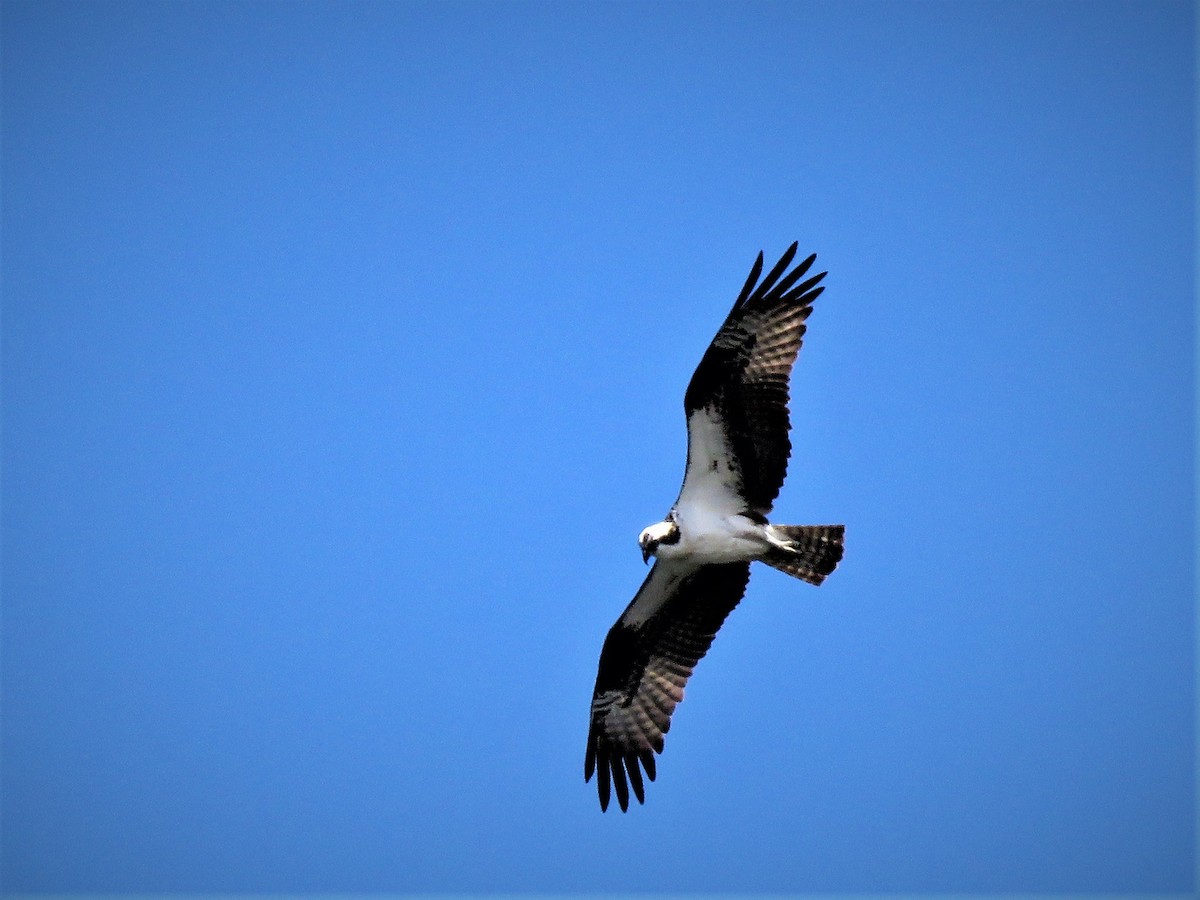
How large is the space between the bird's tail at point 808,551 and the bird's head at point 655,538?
2.36ft

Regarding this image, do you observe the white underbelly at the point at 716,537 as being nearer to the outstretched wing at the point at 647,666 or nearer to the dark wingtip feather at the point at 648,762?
the outstretched wing at the point at 647,666

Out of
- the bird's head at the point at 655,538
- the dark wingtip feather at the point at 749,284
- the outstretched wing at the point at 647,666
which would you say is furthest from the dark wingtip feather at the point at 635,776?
the dark wingtip feather at the point at 749,284

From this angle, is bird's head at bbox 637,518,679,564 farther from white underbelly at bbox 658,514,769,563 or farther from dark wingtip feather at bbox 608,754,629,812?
dark wingtip feather at bbox 608,754,629,812

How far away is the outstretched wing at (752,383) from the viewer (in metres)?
8.77

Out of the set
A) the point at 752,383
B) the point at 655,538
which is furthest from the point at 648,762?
the point at 752,383

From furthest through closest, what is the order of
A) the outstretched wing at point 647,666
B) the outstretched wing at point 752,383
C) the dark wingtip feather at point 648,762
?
the dark wingtip feather at point 648,762 < the outstretched wing at point 647,666 < the outstretched wing at point 752,383

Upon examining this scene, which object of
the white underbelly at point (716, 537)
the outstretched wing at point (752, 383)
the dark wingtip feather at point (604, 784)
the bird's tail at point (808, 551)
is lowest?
the dark wingtip feather at point (604, 784)

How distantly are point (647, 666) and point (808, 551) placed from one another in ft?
5.73

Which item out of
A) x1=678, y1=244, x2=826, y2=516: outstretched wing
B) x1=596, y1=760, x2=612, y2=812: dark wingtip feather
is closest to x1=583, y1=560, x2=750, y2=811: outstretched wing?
x1=596, y1=760, x2=612, y2=812: dark wingtip feather

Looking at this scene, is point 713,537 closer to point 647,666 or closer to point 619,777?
point 647,666

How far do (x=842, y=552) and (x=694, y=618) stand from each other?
1.39 meters

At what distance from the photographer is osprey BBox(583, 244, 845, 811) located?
880 centimetres

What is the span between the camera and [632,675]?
10.0 metres

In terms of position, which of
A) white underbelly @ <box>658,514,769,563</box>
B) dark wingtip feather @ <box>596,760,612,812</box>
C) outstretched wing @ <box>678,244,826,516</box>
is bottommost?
dark wingtip feather @ <box>596,760,612,812</box>
